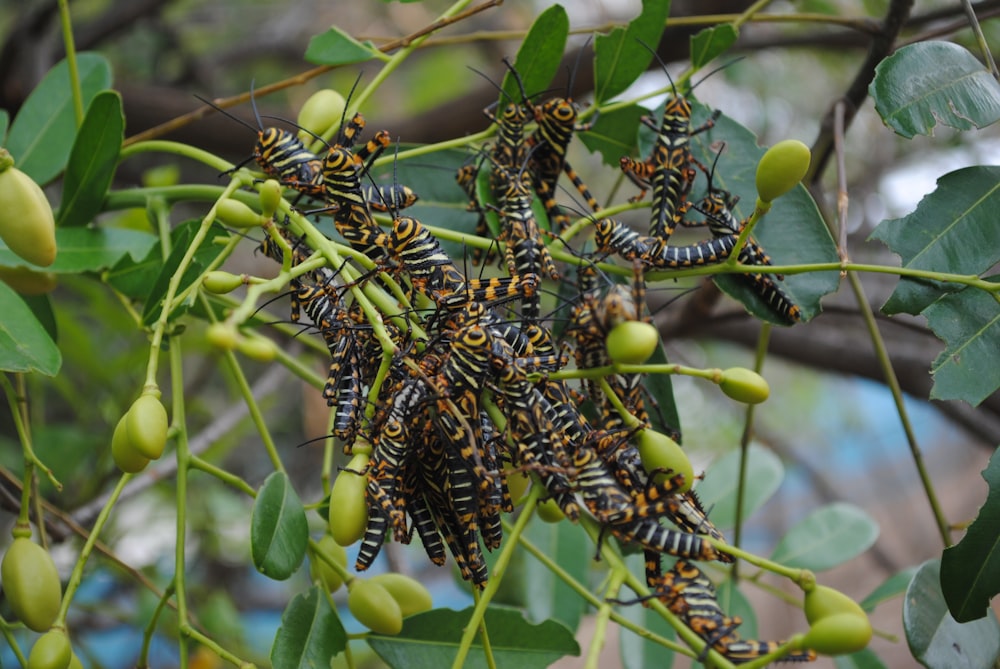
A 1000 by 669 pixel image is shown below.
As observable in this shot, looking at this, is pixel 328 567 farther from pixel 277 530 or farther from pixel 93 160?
pixel 93 160

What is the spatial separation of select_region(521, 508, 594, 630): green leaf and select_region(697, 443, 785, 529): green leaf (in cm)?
34

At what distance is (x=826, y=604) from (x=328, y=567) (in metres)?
0.58

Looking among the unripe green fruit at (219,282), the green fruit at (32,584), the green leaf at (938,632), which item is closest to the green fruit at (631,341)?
the unripe green fruit at (219,282)

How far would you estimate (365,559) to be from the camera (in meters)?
0.88

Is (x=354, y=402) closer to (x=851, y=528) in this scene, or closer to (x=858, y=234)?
(x=851, y=528)

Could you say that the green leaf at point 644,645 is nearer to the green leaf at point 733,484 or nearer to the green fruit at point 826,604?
the green leaf at point 733,484

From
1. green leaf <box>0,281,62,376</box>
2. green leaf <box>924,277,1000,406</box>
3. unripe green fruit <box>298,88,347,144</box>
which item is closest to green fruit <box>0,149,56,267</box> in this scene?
green leaf <box>0,281,62,376</box>

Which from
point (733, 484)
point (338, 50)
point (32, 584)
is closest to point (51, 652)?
point (32, 584)

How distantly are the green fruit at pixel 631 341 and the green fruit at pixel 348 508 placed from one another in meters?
0.26

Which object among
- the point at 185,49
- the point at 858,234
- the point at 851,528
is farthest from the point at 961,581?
the point at 185,49

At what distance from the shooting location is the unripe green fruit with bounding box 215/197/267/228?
848 millimetres

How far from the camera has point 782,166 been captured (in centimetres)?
85

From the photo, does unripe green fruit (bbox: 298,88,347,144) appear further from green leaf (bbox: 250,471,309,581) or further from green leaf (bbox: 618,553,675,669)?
green leaf (bbox: 618,553,675,669)

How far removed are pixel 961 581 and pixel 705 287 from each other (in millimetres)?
805
